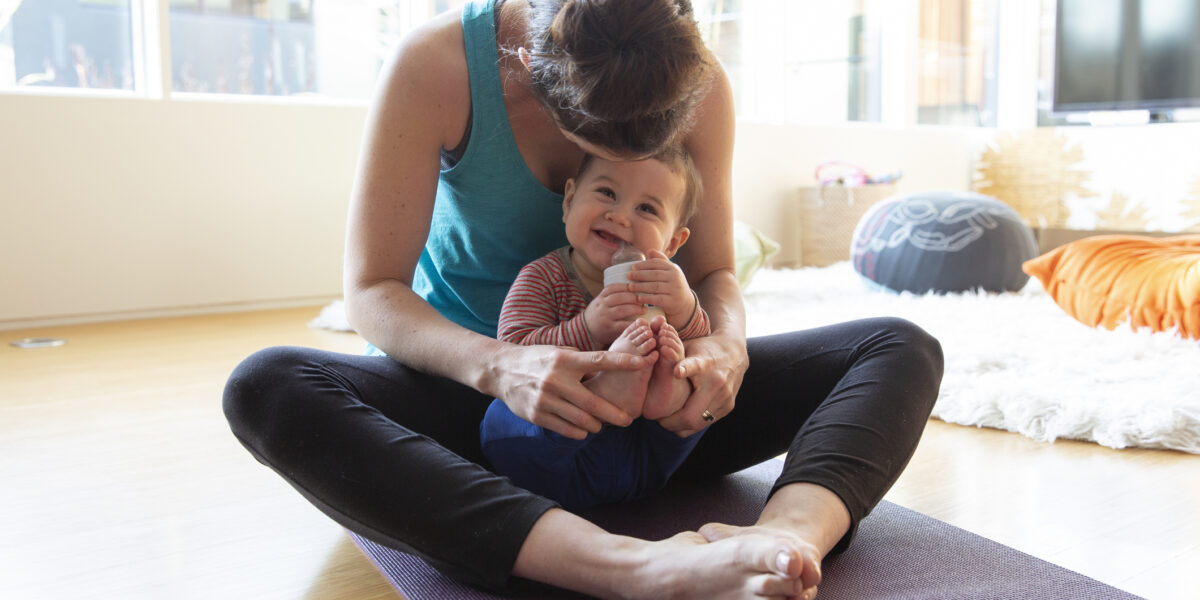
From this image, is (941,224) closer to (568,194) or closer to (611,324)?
(568,194)

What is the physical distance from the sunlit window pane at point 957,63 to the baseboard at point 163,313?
3505mm

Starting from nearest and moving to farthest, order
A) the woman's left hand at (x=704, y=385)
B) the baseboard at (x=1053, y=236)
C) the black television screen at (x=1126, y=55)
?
the woman's left hand at (x=704, y=385), the black television screen at (x=1126, y=55), the baseboard at (x=1053, y=236)

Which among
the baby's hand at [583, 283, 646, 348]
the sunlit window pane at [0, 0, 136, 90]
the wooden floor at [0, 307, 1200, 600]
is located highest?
the sunlit window pane at [0, 0, 136, 90]

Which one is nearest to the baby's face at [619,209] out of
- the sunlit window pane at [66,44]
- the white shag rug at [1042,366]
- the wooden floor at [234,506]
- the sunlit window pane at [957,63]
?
the wooden floor at [234,506]

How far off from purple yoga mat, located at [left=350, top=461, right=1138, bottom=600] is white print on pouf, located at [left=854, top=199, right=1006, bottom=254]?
81.1 inches

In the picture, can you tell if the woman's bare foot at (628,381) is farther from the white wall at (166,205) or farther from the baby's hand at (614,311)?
the white wall at (166,205)

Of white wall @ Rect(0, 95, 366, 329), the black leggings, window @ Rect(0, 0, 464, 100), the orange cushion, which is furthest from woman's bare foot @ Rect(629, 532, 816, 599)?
window @ Rect(0, 0, 464, 100)

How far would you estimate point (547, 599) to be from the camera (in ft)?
2.91

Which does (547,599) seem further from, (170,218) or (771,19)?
(771,19)

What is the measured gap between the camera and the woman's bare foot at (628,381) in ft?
2.99

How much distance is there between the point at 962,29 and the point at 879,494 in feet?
16.1

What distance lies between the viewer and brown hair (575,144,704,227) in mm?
1146

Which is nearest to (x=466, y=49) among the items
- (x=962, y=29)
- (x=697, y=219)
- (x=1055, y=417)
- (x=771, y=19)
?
(x=697, y=219)

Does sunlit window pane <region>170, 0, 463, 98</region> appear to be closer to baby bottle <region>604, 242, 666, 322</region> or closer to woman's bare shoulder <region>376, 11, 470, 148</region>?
woman's bare shoulder <region>376, 11, 470, 148</region>
